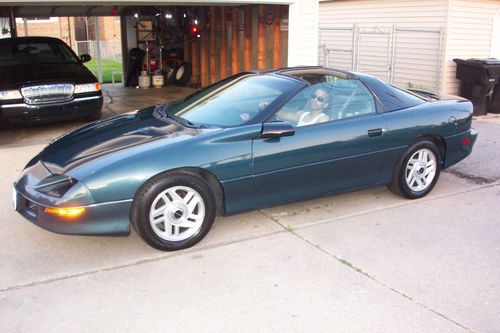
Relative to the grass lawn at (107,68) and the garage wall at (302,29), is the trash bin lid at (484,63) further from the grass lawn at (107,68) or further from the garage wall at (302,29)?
the grass lawn at (107,68)

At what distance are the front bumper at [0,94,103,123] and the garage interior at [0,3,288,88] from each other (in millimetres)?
4440

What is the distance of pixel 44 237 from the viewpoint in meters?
4.37

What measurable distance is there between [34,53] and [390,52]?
9.02 meters

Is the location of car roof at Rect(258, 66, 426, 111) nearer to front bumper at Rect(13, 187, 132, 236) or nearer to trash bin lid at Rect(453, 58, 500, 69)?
front bumper at Rect(13, 187, 132, 236)

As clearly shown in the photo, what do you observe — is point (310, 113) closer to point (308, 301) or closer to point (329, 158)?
point (329, 158)

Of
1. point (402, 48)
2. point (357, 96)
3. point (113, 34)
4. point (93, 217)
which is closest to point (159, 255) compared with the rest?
point (93, 217)

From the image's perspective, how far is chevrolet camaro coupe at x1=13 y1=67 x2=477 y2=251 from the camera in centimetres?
386

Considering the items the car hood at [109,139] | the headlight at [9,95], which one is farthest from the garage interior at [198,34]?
the car hood at [109,139]

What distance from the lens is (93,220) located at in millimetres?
3791

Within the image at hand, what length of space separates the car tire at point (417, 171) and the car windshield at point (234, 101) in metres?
1.42

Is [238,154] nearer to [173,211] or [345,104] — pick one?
[173,211]

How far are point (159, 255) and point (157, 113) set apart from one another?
1677 mm

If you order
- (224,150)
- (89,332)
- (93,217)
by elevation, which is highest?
(224,150)

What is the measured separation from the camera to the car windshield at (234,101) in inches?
180
